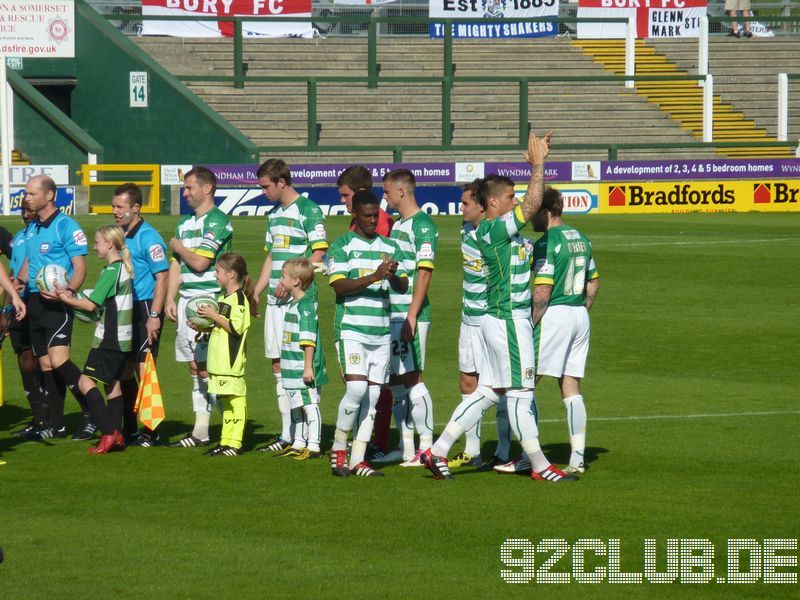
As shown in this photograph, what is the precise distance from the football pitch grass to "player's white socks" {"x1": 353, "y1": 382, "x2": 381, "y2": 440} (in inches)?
13.5

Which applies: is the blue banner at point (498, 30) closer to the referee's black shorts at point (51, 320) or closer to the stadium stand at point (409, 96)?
the stadium stand at point (409, 96)

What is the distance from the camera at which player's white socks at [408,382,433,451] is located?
31.6 feet

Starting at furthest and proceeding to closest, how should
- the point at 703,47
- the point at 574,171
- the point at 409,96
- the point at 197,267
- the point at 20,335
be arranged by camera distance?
the point at 703,47, the point at 409,96, the point at 574,171, the point at 20,335, the point at 197,267

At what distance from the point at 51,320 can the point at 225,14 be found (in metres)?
33.2

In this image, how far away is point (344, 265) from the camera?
9.09 metres

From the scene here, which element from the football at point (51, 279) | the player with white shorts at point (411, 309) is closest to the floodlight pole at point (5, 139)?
the football at point (51, 279)

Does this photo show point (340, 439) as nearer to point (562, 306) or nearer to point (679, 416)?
point (562, 306)

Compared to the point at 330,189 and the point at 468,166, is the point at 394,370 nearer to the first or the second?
the point at 330,189

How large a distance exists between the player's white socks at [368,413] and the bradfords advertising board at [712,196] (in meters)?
27.7

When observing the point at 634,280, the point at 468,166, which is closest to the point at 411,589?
the point at 634,280

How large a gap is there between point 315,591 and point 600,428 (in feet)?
16.1

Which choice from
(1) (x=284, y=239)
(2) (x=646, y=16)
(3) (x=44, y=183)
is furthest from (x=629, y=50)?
(3) (x=44, y=183)

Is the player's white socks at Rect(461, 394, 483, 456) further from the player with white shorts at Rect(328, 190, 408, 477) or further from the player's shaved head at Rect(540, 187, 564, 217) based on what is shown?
the player's shaved head at Rect(540, 187, 564, 217)

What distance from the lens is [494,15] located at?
1762 inches
